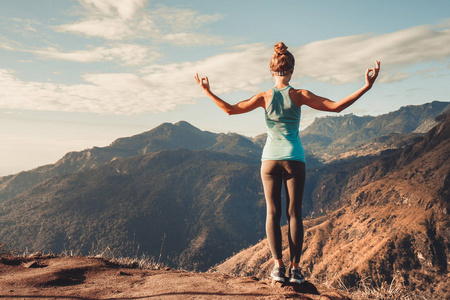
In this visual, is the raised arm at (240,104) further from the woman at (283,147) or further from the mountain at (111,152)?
the mountain at (111,152)

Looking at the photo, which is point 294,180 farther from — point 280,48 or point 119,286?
point 119,286

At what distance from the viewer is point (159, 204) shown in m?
90.9

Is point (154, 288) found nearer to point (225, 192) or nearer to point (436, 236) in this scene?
point (436, 236)

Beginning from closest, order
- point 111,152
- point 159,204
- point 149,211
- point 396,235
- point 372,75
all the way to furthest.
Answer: point 372,75
point 396,235
point 149,211
point 159,204
point 111,152

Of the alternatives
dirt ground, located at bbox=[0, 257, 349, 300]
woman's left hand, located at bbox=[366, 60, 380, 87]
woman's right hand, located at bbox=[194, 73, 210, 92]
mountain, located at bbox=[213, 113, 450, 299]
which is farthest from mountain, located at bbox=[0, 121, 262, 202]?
woman's left hand, located at bbox=[366, 60, 380, 87]

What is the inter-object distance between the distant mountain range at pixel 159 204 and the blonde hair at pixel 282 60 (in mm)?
60772

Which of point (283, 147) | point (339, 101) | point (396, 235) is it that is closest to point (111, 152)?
point (396, 235)

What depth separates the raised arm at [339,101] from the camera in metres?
2.94

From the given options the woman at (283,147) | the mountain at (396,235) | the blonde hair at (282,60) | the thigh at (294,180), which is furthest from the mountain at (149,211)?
the blonde hair at (282,60)

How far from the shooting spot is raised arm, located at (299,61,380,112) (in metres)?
2.94

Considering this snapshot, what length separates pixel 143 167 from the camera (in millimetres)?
107625

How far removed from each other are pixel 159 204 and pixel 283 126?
3604 inches

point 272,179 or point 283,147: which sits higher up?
point 283,147

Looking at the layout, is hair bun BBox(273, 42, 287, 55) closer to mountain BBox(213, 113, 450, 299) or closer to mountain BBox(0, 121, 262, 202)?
mountain BBox(213, 113, 450, 299)
